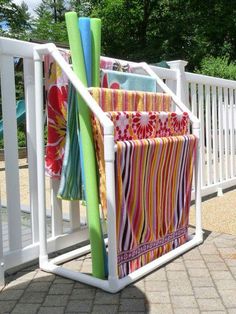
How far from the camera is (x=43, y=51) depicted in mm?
3176

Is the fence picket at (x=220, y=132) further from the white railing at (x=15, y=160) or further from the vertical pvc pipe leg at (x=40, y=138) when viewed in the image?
the vertical pvc pipe leg at (x=40, y=138)

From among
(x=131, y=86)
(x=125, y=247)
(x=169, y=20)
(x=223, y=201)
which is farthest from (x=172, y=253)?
(x=169, y=20)

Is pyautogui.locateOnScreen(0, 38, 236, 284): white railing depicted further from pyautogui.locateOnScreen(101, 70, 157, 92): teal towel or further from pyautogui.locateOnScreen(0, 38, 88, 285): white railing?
pyautogui.locateOnScreen(101, 70, 157, 92): teal towel

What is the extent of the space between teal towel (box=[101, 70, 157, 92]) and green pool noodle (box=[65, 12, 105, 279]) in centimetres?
35

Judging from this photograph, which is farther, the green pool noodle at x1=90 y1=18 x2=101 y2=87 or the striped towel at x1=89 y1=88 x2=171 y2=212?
the green pool noodle at x1=90 y1=18 x2=101 y2=87

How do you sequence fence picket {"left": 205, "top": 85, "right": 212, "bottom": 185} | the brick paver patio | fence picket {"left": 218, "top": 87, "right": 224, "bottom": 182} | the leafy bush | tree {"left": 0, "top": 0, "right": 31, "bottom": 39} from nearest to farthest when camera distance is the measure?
the brick paver patio → fence picket {"left": 205, "top": 85, "right": 212, "bottom": 185} → fence picket {"left": 218, "top": 87, "right": 224, "bottom": 182} → the leafy bush → tree {"left": 0, "top": 0, "right": 31, "bottom": 39}

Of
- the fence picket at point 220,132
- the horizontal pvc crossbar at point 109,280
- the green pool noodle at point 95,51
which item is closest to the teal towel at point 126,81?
the green pool noodle at point 95,51

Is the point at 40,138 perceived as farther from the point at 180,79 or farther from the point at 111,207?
the point at 180,79

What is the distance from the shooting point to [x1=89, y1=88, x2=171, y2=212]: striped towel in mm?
2947

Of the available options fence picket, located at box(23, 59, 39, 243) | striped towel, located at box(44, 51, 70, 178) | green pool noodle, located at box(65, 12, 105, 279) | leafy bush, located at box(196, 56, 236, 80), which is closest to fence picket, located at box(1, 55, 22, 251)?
fence picket, located at box(23, 59, 39, 243)

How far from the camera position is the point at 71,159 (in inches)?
127

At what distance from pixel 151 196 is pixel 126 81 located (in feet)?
3.20

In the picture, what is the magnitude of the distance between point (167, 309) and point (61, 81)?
1.76 meters

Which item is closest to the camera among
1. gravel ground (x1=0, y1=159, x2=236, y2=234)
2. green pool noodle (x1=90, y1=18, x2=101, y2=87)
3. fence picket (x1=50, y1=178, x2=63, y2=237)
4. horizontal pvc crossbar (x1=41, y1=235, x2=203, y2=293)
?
horizontal pvc crossbar (x1=41, y1=235, x2=203, y2=293)
